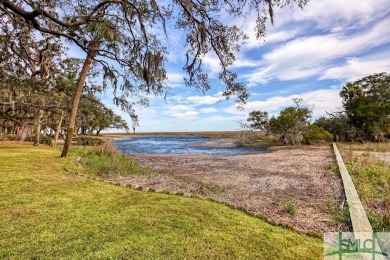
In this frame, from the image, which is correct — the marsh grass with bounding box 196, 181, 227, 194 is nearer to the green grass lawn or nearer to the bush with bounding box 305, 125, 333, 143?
the green grass lawn

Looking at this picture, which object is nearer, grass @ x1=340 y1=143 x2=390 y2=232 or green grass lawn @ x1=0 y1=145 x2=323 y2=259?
green grass lawn @ x1=0 y1=145 x2=323 y2=259

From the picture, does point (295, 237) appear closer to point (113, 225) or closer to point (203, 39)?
point (113, 225)

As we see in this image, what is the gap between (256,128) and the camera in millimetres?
27047

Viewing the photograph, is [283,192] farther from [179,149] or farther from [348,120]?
[348,120]

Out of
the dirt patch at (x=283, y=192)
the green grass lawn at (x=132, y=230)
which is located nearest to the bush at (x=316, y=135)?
the dirt patch at (x=283, y=192)

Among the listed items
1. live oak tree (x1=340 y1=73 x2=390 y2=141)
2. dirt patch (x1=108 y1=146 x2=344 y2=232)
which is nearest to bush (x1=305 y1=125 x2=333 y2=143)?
live oak tree (x1=340 y1=73 x2=390 y2=141)

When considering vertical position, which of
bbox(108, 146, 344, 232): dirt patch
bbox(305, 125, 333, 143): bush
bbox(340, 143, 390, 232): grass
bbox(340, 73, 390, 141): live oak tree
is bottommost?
bbox(108, 146, 344, 232): dirt patch

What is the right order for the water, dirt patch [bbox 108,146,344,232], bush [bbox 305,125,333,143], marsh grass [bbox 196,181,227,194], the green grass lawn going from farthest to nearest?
1. bush [bbox 305,125,333,143]
2. the water
3. marsh grass [bbox 196,181,227,194]
4. dirt patch [bbox 108,146,344,232]
5. the green grass lawn

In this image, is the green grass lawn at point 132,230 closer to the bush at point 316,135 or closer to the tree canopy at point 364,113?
the bush at point 316,135

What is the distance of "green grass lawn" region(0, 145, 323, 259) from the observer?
2789 millimetres

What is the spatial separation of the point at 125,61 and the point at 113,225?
565 centimetres

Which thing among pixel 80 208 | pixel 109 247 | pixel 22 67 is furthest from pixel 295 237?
pixel 22 67

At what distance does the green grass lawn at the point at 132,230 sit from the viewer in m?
2.79

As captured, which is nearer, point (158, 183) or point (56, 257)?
point (56, 257)
